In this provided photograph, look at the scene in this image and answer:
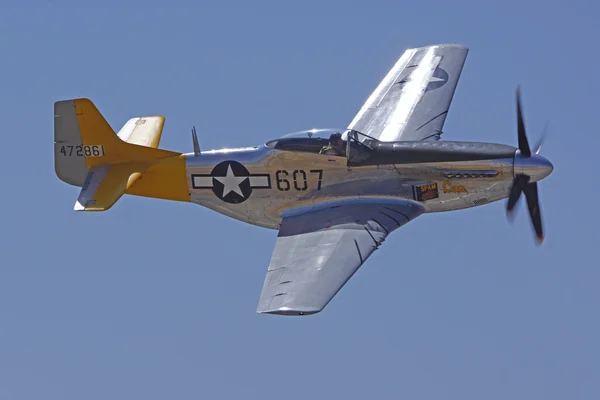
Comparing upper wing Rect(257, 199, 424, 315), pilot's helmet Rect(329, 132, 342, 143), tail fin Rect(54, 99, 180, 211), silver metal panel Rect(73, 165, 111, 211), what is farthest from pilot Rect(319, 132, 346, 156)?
silver metal panel Rect(73, 165, 111, 211)

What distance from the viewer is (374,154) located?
102 ft

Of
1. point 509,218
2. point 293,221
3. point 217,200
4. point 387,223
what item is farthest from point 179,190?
point 509,218

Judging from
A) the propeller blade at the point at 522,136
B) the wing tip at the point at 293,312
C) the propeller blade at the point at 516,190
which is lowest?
the wing tip at the point at 293,312

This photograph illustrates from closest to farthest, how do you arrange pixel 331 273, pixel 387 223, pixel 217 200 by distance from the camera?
pixel 331 273, pixel 387 223, pixel 217 200

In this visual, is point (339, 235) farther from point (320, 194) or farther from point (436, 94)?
point (436, 94)

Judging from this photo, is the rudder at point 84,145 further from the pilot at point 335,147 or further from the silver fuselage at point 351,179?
the pilot at point 335,147

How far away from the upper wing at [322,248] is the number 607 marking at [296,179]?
0.57 meters

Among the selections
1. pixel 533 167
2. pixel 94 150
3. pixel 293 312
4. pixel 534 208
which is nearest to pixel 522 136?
pixel 533 167

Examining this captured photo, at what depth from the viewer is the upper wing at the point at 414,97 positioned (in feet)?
110

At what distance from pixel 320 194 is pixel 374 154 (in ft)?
4.69

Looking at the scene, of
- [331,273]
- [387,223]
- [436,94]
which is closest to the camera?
[331,273]

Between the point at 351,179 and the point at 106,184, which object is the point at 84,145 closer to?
the point at 106,184

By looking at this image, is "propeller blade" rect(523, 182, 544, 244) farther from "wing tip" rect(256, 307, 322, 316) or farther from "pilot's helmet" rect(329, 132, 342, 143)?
"wing tip" rect(256, 307, 322, 316)

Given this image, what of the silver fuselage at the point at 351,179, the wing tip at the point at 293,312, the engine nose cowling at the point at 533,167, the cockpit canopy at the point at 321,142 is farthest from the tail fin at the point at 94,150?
the engine nose cowling at the point at 533,167
